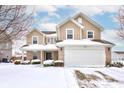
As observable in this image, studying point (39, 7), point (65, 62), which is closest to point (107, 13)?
point (39, 7)

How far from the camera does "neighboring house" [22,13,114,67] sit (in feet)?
35.2

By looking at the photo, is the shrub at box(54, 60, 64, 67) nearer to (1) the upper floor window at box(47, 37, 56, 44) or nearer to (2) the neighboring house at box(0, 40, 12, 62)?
(1) the upper floor window at box(47, 37, 56, 44)

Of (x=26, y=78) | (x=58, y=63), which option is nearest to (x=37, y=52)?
(x=26, y=78)

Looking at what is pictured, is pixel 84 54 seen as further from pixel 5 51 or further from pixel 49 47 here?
pixel 5 51

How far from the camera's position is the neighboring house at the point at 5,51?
9087mm

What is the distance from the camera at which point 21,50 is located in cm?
945

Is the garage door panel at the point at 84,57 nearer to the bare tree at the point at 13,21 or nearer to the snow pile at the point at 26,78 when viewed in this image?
the snow pile at the point at 26,78

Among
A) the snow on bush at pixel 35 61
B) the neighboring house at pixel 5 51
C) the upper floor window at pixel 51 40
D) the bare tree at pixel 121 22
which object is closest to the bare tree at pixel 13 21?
the neighboring house at pixel 5 51

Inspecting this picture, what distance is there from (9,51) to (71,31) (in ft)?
22.4

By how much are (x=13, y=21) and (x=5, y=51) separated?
95 centimetres

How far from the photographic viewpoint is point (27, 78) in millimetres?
8586

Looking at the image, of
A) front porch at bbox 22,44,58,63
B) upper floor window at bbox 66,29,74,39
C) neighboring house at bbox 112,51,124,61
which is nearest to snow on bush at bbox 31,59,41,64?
front porch at bbox 22,44,58,63

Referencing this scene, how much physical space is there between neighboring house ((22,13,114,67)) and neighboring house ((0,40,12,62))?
1.46ft
